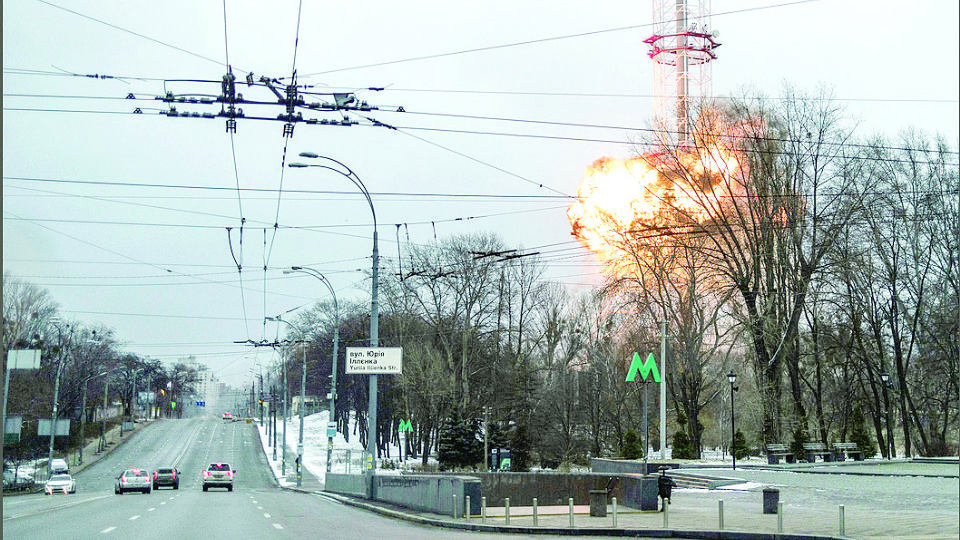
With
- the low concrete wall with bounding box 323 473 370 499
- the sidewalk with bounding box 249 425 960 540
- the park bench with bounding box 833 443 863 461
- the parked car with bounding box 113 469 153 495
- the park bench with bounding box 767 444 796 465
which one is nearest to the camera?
the sidewalk with bounding box 249 425 960 540

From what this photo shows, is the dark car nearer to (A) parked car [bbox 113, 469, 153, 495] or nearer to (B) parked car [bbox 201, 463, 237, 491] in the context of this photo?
(B) parked car [bbox 201, 463, 237, 491]

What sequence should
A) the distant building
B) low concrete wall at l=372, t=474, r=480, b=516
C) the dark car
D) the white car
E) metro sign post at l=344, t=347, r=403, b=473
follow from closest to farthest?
low concrete wall at l=372, t=474, r=480, b=516, metro sign post at l=344, t=347, r=403, b=473, the dark car, the white car, the distant building

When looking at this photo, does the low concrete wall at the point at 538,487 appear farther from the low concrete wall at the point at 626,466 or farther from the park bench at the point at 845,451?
the park bench at the point at 845,451

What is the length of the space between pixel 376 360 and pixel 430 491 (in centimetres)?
614

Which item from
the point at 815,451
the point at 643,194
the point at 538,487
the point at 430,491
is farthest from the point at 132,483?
the point at 815,451

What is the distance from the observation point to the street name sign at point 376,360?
1268 inches

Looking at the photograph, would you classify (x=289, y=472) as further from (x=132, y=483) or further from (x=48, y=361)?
(x=132, y=483)

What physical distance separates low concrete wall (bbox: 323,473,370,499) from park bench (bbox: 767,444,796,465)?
2073 centimetres

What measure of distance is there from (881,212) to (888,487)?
24284 millimetres

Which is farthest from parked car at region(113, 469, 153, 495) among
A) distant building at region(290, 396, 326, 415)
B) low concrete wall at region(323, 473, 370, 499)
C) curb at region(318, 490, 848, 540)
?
distant building at region(290, 396, 326, 415)

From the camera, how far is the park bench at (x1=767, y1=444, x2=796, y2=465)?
4781 cm

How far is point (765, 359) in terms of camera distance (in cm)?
5031

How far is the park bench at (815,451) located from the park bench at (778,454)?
800mm

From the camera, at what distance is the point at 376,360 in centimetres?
3228
